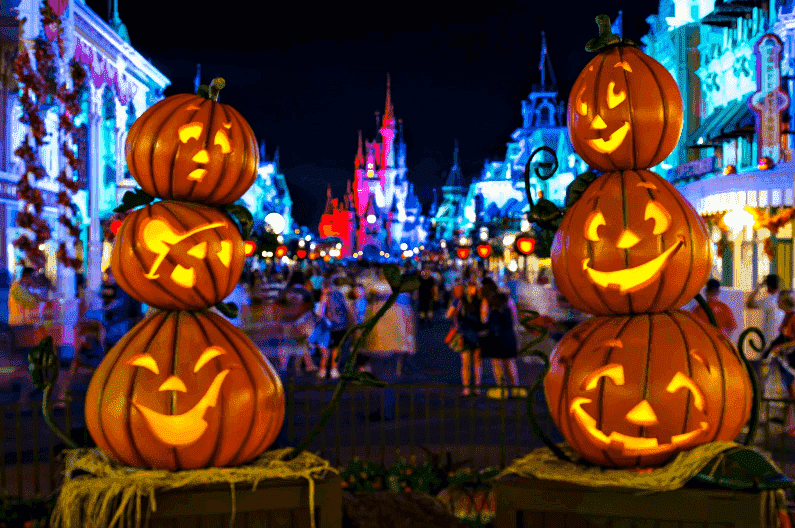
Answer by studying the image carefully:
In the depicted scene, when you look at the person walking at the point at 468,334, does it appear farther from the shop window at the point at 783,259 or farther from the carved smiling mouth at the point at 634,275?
the shop window at the point at 783,259

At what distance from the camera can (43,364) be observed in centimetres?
307

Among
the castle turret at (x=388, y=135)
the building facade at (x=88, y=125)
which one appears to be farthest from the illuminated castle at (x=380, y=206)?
the building facade at (x=88, y=125)

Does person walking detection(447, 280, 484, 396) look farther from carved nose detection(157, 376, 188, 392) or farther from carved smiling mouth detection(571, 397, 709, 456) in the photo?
carved nose detection(157, 376, 188, 392)

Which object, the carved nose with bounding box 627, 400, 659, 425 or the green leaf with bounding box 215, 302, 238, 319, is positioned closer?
the carved nose with bounding box 627, 400, 659, 425

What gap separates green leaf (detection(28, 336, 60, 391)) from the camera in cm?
303

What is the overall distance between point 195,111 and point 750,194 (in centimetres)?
2108

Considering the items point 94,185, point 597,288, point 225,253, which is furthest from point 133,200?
point 94,185

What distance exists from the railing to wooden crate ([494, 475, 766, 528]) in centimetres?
349

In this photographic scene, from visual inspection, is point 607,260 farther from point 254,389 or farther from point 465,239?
point 465,239

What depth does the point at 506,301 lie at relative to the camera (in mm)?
10539

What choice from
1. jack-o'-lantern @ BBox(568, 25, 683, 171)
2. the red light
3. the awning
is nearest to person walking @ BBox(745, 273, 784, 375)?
the red light

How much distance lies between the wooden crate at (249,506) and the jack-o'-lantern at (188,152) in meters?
1.21

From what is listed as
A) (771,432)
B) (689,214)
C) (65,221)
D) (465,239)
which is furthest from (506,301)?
(465,239)

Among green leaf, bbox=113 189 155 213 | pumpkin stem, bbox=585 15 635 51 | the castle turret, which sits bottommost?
green leaf, bbox=113 189 155 213
